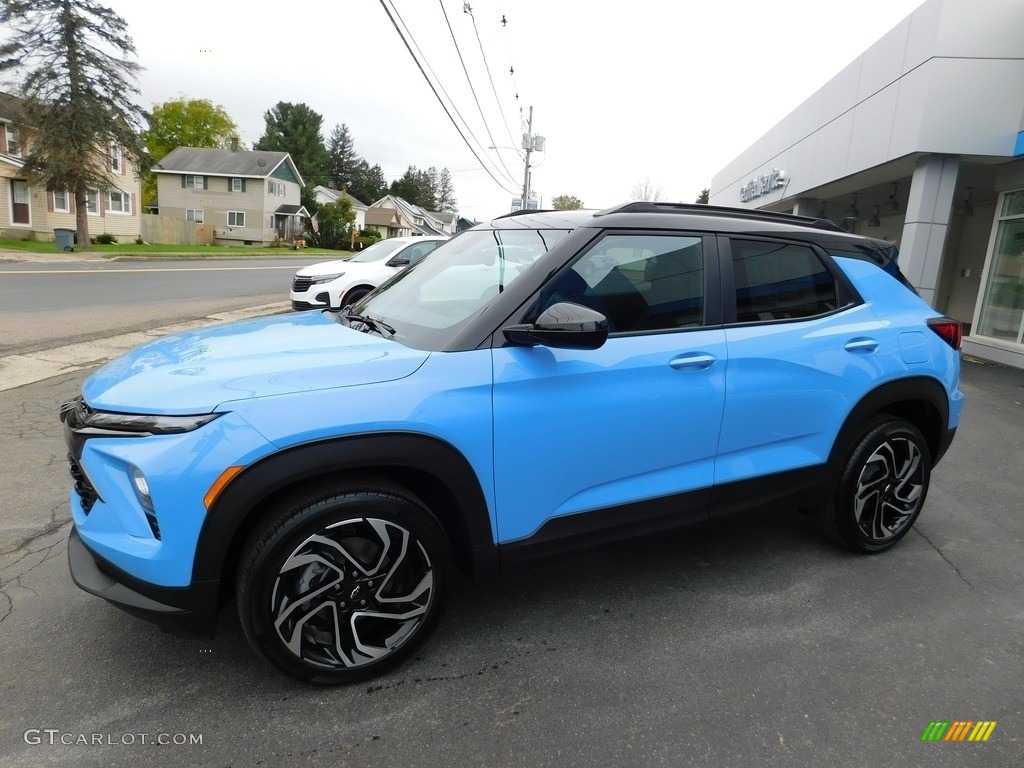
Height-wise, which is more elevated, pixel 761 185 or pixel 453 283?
pixel 761 185

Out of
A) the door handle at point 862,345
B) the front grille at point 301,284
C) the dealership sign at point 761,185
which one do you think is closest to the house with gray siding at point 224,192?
the dealership sign at point 761,185

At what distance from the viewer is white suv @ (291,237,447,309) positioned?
10852 mm

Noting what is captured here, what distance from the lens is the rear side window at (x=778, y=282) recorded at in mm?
3043

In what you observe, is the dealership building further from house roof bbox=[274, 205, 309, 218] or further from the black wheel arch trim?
house roof bbox=[274, 205, 309, 218]

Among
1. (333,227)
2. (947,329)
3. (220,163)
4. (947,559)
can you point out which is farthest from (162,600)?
(333,227)

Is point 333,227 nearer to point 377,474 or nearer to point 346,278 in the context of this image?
point 346,278

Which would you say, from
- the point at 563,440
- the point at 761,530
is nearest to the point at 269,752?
the point at 563,440

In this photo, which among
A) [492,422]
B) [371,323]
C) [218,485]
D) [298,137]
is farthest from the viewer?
[298,137]

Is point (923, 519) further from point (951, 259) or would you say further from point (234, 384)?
point (951, 259)

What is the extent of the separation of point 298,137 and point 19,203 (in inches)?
2291

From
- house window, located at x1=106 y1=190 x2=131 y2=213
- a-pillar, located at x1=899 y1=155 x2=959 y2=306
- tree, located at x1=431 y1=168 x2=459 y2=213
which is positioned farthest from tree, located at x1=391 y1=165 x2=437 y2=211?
a-pillar, located at x1=899 y1=155 x2=959 y2=306

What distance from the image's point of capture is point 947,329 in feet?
11.8

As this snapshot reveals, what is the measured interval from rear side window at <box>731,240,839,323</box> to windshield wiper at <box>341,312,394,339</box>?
1.58 metres

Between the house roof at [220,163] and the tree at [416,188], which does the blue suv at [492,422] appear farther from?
the tree at [416,188]
